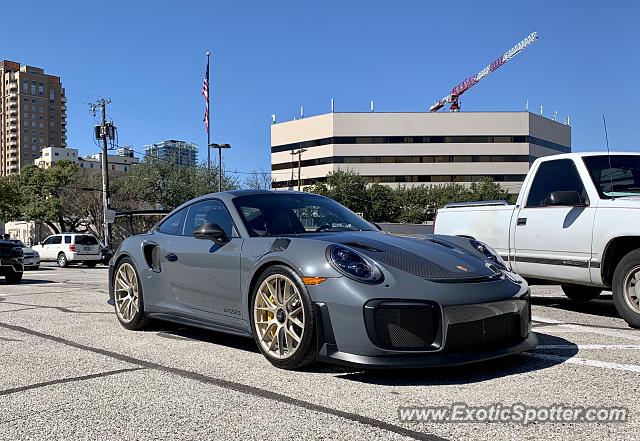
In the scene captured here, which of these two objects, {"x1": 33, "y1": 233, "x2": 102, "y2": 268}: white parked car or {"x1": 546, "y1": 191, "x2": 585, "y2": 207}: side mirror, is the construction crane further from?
{"x1": 546, "y1": 191, "x2": 585, "y2": 207}: side mirror

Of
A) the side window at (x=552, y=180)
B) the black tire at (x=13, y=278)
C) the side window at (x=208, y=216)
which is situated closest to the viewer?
the side window at (x=208, y=216)

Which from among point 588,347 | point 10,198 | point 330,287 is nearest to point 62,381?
point 330,287

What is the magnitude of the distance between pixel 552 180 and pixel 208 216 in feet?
13.8

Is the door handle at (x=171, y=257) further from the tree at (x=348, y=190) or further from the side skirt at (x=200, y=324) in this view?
the tree at (x=348, y=190)

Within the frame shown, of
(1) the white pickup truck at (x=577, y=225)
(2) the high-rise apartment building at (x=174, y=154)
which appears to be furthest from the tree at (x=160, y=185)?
(1) the white pickup truck at (x=577, y=225)

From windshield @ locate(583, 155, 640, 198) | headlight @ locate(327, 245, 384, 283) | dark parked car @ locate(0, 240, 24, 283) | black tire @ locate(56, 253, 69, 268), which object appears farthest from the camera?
black tire @ locate(56, 253, 69, 268)

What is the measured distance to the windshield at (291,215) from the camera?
5004 mm

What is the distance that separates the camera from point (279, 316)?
4.32m

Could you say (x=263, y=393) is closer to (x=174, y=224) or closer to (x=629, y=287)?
(x=174, y=224)

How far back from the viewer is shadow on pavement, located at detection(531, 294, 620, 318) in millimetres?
7414

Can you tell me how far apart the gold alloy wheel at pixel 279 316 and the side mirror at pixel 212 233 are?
67 centimetres

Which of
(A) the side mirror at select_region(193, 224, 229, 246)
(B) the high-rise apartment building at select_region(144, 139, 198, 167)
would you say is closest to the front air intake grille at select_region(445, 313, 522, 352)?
(A) the side mirror at select_region(193, 224, 229, 246)

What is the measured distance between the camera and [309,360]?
4.11 m

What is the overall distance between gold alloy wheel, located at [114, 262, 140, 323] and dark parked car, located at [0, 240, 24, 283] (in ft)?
26.0
